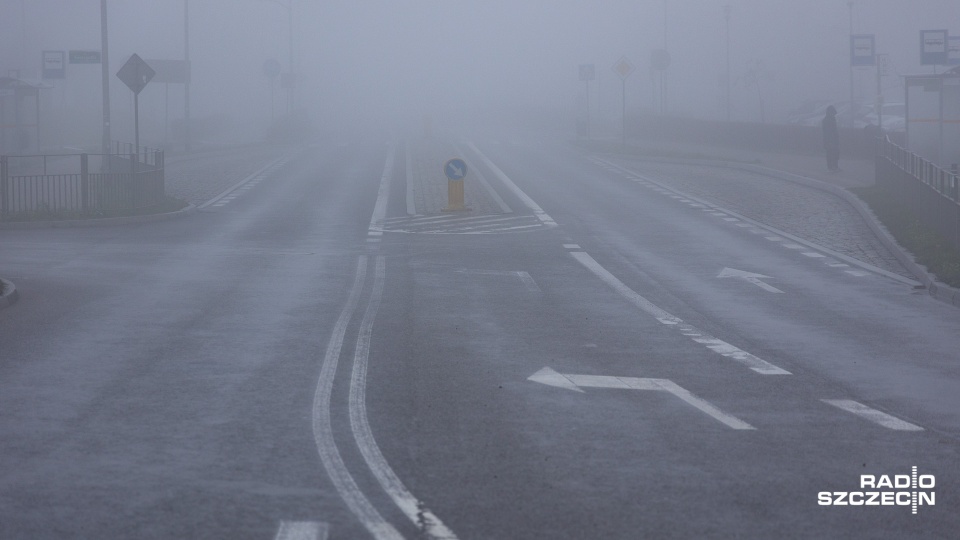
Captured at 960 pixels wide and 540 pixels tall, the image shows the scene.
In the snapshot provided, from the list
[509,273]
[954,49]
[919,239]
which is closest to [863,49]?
[954,49]

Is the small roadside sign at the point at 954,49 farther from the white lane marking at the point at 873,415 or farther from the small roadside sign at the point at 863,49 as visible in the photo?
the white lane marking at the point at 873,415

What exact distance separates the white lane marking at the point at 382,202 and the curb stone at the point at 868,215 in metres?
8.97

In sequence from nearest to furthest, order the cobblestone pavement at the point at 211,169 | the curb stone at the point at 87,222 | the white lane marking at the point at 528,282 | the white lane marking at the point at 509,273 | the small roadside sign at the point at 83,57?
1. the white lane marking at the point at 528,282
2. the white lane marking at the point at 509,273
3. the curb stone at the point at 87,222
4. the cobblestone pavement at the point at 211,169
5. the small roadside sign at the point at 83,57

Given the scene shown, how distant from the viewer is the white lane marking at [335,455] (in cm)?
620

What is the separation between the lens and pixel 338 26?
175 m

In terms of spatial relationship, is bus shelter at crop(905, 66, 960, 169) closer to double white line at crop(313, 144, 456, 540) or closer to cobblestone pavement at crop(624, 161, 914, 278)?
cobblestone pavement at crop(624, 161, 914, 278)

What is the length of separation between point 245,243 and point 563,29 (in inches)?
5543

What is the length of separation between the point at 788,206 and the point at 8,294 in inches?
680

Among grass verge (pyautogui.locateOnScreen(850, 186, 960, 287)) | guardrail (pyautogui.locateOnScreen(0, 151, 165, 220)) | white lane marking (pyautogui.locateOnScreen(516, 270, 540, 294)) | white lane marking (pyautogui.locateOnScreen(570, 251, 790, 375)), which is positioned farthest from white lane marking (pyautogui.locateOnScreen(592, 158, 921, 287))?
guardrail (pyautogui.locateOnScreen(0, 151, 165, 220))

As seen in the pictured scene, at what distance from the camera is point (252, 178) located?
1437 inches

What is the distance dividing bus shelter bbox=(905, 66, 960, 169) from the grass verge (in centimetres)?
559

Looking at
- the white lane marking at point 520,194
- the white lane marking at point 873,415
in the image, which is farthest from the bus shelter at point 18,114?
the white lane marking at point 873,415

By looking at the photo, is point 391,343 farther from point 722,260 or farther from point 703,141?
point 703,141

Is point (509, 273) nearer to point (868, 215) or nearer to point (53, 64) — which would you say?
point (868, 215)
